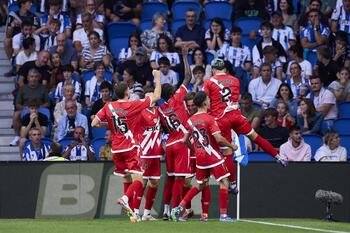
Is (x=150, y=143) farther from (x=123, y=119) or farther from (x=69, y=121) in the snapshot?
(x=69, y=121)

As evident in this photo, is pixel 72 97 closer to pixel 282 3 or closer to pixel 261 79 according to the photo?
pixel 261 79

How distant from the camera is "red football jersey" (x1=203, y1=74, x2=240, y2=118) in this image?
61.1ft

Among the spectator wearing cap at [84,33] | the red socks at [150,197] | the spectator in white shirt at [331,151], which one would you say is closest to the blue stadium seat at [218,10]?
the spectator wearing cap at [84,33]

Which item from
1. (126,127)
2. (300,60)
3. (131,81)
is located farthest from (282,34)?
(126,127)

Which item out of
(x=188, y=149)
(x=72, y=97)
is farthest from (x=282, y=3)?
(x=188, y=149)

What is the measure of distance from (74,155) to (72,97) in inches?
71.1

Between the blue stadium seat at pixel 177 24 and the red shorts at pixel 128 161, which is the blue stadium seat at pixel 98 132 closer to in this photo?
the blue stadium seat at pixel 177 24

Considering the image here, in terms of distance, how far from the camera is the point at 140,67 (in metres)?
24.7

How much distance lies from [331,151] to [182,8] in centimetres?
601

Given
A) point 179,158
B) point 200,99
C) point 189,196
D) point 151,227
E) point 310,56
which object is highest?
point 310,56

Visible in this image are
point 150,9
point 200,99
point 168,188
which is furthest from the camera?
point 150,9

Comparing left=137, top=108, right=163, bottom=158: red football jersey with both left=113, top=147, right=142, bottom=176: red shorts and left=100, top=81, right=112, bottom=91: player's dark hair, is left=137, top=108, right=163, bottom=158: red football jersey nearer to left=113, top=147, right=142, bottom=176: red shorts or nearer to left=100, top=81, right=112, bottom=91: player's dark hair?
left=113, top=147, right=142, bottom=176: red shorts

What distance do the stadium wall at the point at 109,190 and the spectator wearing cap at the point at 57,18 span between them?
18.5ft

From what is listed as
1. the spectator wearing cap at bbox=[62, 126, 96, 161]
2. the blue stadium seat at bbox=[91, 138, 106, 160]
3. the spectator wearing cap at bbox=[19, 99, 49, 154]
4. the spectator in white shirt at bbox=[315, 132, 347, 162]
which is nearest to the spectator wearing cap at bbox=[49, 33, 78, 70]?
the spectator wearing cap at bbox=[19, 99, 49, 154]
